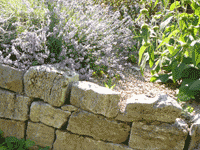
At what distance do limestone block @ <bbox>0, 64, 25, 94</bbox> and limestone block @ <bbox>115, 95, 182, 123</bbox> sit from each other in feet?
4.29

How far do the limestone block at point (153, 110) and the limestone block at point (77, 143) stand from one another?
0.41 meters

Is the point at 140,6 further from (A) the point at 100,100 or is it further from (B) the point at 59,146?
(B) the point at 59,146

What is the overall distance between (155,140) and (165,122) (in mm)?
229

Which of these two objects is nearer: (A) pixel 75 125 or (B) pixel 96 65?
(A) pixel 75 125

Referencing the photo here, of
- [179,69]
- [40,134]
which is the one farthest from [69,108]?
[179,69]

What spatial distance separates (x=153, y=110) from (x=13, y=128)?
1.84 metres

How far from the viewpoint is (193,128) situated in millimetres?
2039

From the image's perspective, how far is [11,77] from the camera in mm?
2467

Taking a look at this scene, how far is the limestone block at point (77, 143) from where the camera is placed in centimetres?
235

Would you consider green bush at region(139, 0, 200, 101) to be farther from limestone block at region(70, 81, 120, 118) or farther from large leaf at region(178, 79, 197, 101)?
limestone block at region(70, 81, 120, 118)

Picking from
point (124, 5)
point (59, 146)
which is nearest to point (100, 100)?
point (59, 146)

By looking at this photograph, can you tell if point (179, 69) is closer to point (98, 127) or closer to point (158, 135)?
point (158, 135)

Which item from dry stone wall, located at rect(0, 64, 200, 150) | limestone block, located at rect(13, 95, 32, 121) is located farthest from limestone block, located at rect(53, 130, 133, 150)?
limestone block, located at rect(13, 95, 32, 121)

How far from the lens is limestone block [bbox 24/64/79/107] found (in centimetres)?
232
